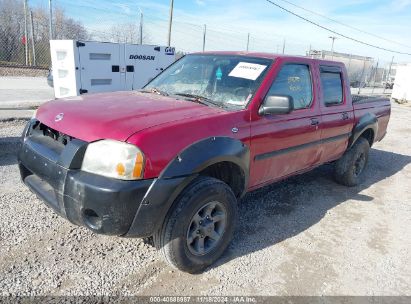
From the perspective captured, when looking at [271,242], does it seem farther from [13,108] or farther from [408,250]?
[13,108]

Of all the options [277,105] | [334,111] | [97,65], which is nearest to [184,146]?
[277,105]

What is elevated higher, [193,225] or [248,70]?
[248,70]

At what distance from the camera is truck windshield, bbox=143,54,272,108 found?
3.41 metres

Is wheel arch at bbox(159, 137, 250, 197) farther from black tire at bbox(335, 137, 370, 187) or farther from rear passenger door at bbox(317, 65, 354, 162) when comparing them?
black tire at bbox(335, 137, 370, 187)

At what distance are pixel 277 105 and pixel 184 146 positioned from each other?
3.58 feet

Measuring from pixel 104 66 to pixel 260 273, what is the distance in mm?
7557

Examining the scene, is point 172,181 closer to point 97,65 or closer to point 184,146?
point 184,146

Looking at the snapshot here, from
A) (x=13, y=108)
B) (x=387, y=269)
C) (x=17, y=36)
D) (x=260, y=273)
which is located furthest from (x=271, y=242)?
(x=17, y=36)

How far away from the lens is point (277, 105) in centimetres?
325

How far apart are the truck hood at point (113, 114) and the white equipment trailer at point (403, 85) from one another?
24.3 m

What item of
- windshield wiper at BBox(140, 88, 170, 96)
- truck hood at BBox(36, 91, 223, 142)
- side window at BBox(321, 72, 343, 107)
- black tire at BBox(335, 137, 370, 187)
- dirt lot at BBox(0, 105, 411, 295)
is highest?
side window at BBox(321, 72, 343, 107)

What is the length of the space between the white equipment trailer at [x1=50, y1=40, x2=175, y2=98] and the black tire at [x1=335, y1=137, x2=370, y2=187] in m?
6.42

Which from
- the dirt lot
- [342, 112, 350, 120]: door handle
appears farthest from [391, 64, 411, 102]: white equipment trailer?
the dirt lot

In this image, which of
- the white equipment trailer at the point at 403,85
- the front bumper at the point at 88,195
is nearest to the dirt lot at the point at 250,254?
the front bumper at the point at 88,195
